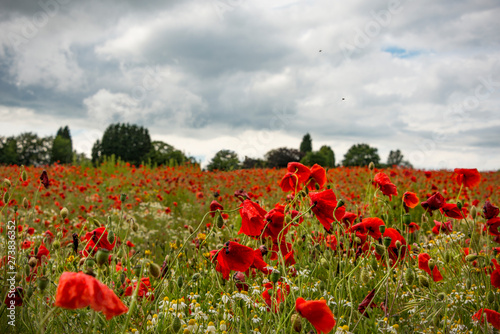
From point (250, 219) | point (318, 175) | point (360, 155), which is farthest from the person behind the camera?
point (360, 155)

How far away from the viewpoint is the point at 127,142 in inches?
1592

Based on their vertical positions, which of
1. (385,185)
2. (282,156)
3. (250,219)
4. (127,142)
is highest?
(127,142)

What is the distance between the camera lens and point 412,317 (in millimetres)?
1831

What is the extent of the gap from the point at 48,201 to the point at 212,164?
638cm

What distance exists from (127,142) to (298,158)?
2486cm

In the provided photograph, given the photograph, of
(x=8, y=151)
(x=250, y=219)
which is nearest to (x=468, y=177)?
(x=250, y=219)

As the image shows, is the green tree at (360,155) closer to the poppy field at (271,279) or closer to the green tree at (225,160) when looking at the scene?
the green tree at (225,160)

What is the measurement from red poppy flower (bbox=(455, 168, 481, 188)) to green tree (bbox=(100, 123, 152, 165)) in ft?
128

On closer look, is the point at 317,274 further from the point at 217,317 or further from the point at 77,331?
the point at 77,331

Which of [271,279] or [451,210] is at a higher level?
[451,210]

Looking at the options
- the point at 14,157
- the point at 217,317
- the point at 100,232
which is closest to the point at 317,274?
the point at 217,317

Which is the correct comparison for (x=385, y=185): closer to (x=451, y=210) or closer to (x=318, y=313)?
(x=451, y=210)

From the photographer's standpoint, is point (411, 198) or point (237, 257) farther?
point (411, 198)

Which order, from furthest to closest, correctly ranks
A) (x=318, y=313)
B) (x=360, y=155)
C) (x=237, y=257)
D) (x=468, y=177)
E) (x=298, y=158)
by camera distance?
(x=360, y=155) → (x=298, y=158) → (x=468, y=177) → (x=237, y=257) → (x=318, y=313)
